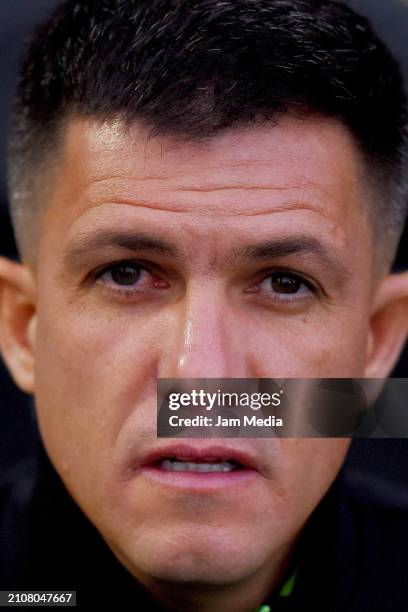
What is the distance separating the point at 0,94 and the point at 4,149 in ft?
0.52

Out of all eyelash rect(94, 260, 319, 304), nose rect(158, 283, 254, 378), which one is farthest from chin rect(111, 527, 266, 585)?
eyelash rect(94, 260, 319, 304)

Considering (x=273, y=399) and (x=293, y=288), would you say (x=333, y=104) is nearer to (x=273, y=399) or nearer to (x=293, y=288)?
(x=293, y=288)

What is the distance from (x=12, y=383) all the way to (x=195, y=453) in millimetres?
900

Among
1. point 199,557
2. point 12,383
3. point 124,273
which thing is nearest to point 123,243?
point 124,273

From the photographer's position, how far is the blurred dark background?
80.2 inches

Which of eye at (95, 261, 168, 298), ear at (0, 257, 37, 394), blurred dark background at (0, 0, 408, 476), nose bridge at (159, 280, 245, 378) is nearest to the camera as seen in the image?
nose bridge at (159, 280, 245, 378)

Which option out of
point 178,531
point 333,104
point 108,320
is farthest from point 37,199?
point 178,531

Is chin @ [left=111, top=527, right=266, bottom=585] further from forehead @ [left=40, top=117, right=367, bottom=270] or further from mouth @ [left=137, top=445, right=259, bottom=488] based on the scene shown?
forehead @ [left=40, top=117, right=367, bottom=270]

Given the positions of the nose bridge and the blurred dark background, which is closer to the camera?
the nose bridge

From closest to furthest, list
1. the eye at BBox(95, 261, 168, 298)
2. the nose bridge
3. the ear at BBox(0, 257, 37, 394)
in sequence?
the nose bridge < the eye at BBox(95, 261, 168, 298) < the ear at BBox(0, 257, 37, 394)

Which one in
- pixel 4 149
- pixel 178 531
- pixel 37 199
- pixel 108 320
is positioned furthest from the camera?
pixel 4 149

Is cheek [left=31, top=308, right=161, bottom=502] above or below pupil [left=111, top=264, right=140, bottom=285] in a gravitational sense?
below

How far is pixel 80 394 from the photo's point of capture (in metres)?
1.46

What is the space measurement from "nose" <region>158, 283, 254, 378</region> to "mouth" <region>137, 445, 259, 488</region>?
12cm
